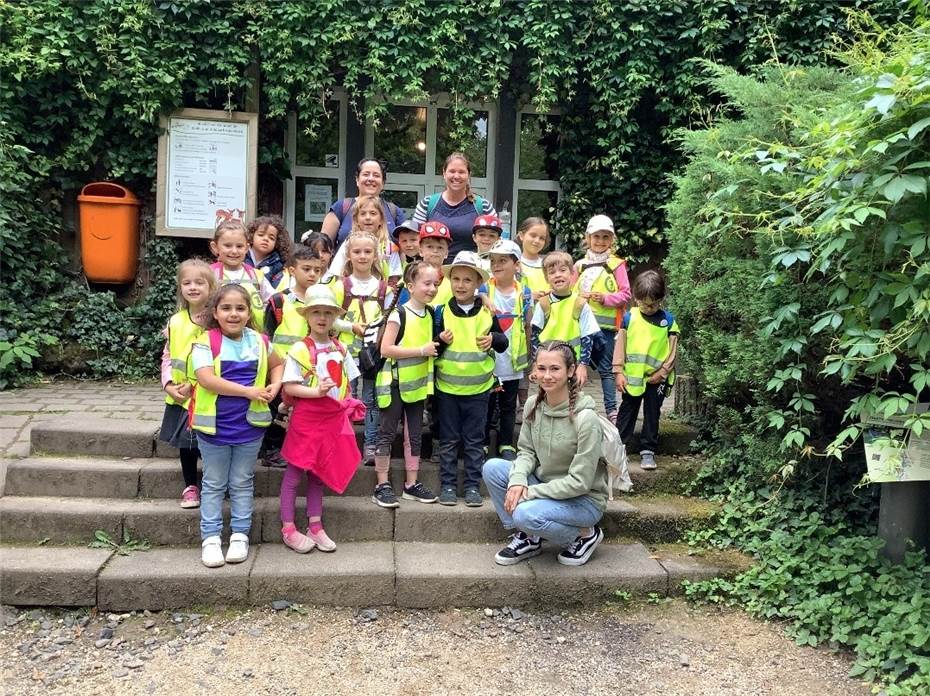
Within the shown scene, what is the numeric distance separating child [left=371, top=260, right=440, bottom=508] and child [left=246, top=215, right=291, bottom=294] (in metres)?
0.97

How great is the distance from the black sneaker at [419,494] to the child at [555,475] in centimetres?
41

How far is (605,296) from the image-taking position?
4.79 m

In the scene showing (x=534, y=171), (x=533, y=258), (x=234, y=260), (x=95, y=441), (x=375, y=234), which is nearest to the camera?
(x=234, y=260)

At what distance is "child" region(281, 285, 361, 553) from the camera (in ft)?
12.2

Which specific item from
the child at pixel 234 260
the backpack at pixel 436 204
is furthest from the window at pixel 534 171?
the child at pixel 234 260

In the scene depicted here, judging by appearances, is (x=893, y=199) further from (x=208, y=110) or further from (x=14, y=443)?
(x=208, y=110)

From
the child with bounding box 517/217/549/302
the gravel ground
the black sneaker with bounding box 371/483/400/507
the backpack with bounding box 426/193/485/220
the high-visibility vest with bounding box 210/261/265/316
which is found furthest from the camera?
the backpack with bounding box 426/193/485/220

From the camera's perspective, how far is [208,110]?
745cm

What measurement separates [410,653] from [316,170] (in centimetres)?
654

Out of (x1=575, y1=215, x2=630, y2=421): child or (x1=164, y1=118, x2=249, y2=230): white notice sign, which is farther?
(x1=164, y1=118, x2=249, y2=230): white notice sign

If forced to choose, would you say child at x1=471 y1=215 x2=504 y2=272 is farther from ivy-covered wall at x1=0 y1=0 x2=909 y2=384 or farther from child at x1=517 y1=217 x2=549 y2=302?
ivy-covered wall at x1=0 y1=0 x2=909 y2=384

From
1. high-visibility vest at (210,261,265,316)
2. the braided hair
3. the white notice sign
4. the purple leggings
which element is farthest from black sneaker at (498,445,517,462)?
the white notice sign

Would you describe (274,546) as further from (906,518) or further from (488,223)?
(906,518)

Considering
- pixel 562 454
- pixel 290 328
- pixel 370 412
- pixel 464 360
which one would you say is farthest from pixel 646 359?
pixel 290 328
